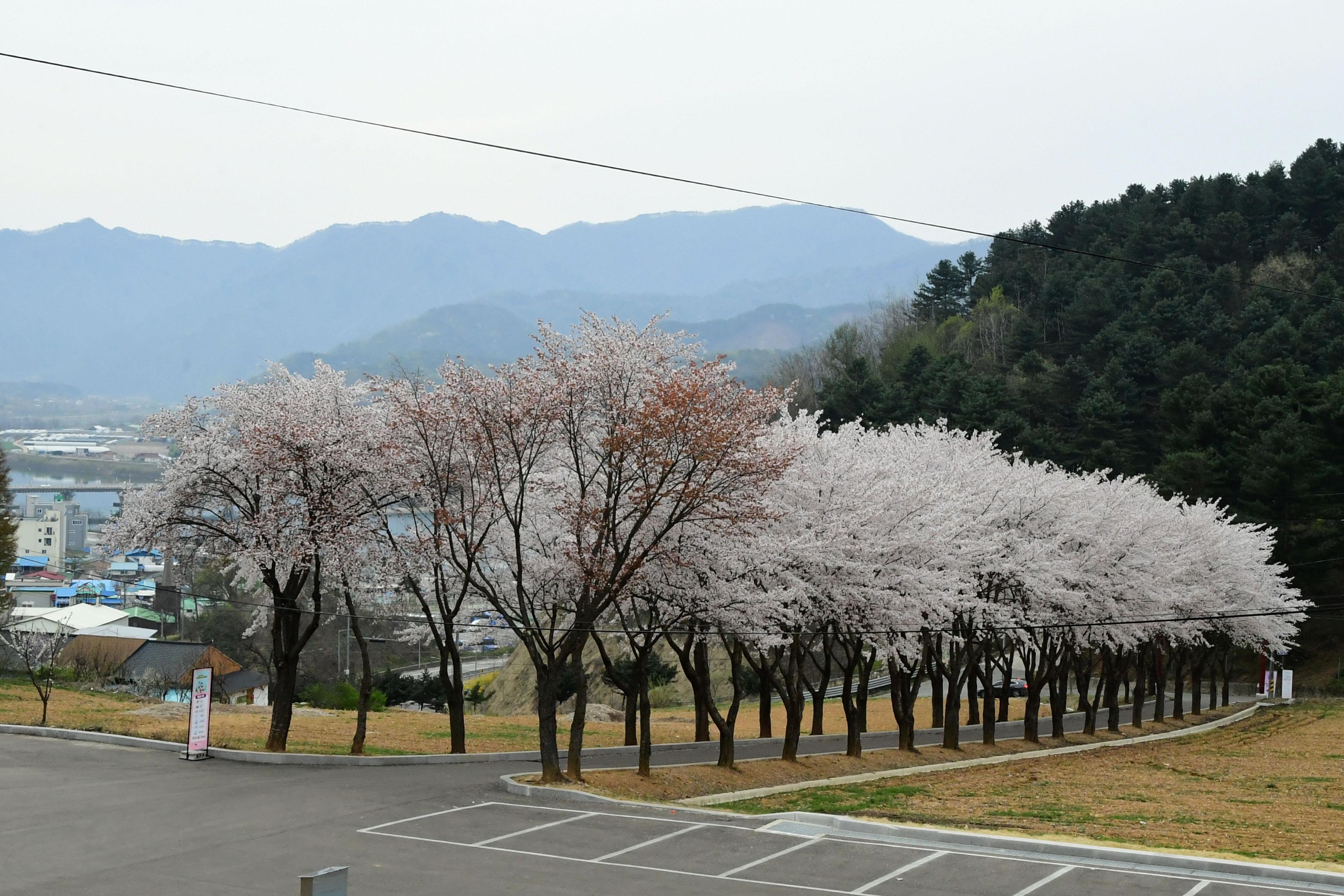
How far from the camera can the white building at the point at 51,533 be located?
509ft

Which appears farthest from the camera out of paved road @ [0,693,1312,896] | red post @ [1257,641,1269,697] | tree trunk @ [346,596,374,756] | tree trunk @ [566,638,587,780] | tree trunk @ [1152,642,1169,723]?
red post @ [1257,641,1269,697]

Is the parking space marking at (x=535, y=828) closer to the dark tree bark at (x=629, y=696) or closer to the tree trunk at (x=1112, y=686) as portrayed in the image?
the dark tree bark at (x=629, y=696)

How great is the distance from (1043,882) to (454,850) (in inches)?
298

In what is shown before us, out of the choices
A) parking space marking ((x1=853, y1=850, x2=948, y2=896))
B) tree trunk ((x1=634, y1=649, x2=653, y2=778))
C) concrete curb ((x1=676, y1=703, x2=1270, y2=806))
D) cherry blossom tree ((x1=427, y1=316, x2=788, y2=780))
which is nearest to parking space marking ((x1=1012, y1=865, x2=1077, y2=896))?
parking space marking ((x1=853, y1=850, x2=948, y2=896))

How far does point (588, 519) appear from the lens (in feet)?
72.9

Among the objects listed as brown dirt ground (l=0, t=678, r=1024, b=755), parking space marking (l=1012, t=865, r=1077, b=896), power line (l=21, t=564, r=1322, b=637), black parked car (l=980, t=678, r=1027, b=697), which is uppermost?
power line (l=21, t=564, r=1322, b=637)

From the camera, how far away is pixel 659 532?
882 inches

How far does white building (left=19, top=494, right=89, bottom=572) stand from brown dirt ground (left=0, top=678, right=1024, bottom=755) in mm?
114426

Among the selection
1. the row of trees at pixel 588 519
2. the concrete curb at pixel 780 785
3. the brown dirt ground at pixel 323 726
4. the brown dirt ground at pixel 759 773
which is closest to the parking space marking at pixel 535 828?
the concrete curb at pixel 780 785

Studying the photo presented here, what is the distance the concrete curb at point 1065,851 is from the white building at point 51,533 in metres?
142

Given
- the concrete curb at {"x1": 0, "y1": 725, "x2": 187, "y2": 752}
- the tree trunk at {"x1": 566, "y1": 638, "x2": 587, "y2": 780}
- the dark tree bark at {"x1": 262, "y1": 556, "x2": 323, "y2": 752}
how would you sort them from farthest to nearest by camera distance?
1. the dark tree bark at {"x1": 262, "y1": 556, "x2": 323, "y2": 752}
2. the concrete curb at {"x1": 0, "y1": 725, "x2": 187, "y2": 752}
3. the tree trunk at {"x1": 566, "y1": 638, "x2": 587, "y2": 780}

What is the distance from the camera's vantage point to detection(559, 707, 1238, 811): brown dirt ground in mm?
23094

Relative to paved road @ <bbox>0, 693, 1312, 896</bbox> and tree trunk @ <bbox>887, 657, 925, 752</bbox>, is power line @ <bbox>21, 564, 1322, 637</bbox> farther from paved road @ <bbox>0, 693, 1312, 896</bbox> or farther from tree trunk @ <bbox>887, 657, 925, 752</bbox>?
paved road @ <bbox>0, 693, 1312, 896</bbox>

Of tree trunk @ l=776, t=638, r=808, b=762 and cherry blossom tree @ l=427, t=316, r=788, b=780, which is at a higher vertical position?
cherry blossom tree @ l=427, t=316, r=788, b=780
